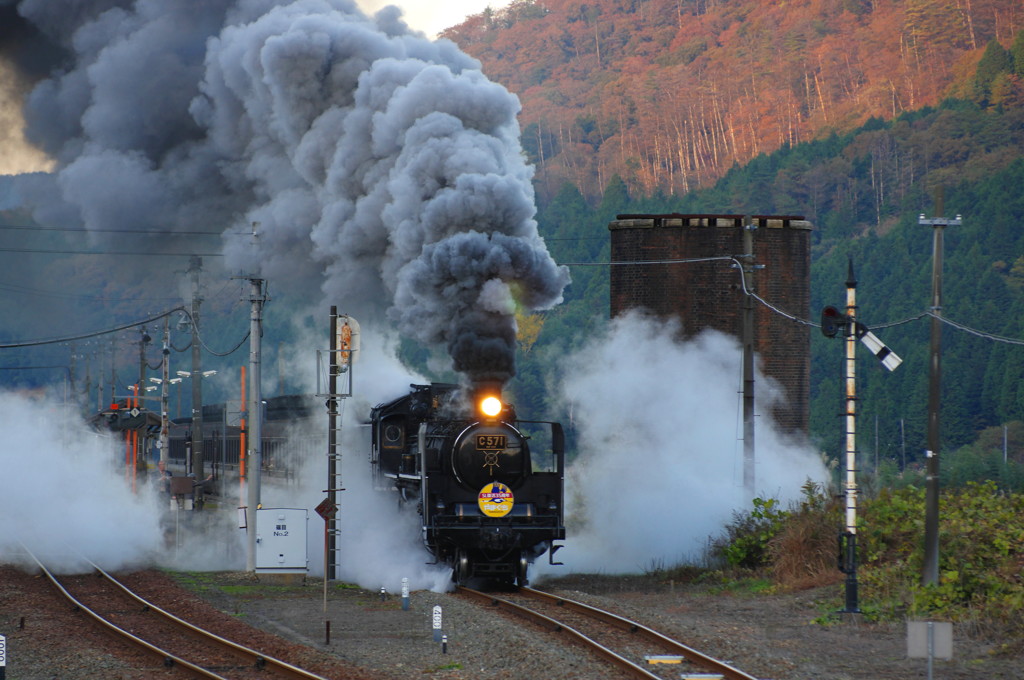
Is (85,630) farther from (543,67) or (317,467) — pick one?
(543,67)

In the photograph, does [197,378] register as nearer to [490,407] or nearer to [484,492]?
[490,407]

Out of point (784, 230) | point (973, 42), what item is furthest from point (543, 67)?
point (784, 230)

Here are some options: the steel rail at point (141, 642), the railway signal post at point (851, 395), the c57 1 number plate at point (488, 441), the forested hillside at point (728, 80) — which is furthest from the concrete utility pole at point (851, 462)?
the forested hillside at point (728, 80)

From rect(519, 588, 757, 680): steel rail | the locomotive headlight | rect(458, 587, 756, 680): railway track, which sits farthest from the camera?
the locomotive headlight

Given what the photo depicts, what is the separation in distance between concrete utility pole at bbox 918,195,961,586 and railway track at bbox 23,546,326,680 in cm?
926

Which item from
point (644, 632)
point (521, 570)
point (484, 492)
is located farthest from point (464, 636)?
point (521, 570)

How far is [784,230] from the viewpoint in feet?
107

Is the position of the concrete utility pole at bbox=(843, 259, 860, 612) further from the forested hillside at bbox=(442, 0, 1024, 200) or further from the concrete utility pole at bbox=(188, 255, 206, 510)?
the forested hillside at bbox=(442, 0, 1024, 200)

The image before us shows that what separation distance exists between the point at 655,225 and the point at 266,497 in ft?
45.8

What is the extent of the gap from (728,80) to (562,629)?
141565 millimetres

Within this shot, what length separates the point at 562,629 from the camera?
14648 mm

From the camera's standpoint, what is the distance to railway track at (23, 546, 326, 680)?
12.8 metres

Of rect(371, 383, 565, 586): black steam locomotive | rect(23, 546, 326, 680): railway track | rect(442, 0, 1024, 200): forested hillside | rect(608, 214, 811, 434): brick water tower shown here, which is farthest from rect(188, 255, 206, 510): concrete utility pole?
rect(442, 0, 1024, 200): forested hillside

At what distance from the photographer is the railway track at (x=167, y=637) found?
42.1 feet
